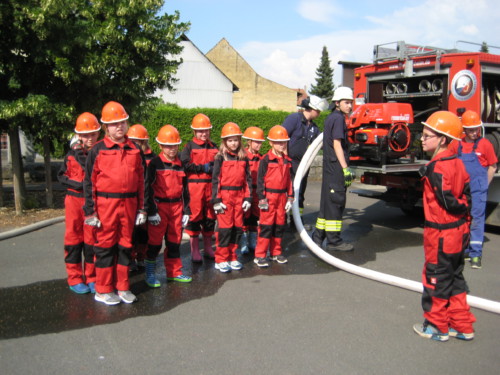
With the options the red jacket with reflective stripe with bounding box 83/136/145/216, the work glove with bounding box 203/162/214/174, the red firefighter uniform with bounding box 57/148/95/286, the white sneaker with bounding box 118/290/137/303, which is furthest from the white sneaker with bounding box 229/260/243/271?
the red jacket with reflective stripe with bounding box 83/136/145/216

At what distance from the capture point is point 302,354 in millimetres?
3459

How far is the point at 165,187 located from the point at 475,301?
3.26 metres

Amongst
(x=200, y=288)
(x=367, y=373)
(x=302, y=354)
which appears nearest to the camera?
(x=367, y=373)

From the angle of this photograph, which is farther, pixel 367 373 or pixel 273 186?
→ pixel 273 186

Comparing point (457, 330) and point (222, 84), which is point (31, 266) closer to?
point (457, 330)

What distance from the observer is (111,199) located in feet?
13.9

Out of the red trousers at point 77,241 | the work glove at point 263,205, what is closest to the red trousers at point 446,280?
the work glove at point 263,205

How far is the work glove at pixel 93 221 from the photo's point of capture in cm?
421

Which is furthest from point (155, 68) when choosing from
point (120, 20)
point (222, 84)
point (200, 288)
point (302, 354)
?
point (222, 84)

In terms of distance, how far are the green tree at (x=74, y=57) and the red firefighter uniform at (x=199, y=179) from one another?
3.46 meters

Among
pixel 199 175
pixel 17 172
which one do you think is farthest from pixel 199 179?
pixel 17 172

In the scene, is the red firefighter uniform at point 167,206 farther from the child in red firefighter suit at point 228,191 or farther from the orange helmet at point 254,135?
the orange helmet at point 254,135

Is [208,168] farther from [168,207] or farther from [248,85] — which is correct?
[248,85]

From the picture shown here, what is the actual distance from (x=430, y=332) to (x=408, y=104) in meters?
4.56
